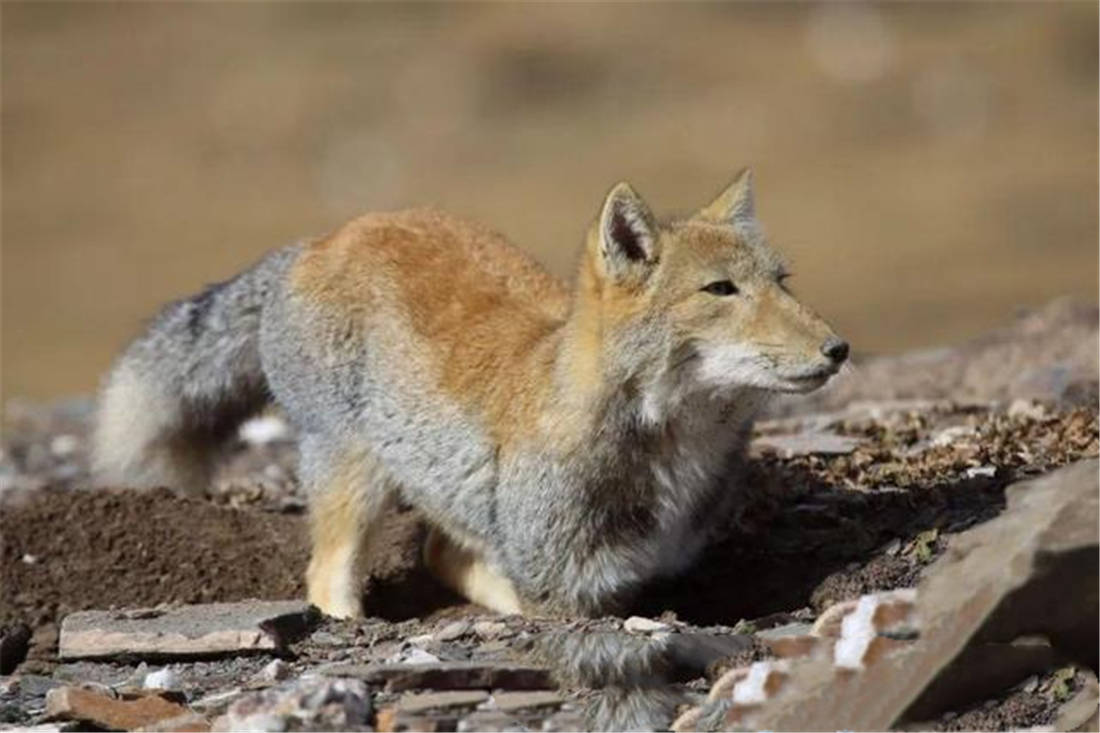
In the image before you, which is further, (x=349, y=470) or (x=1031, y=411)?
(x=1031, y=411)

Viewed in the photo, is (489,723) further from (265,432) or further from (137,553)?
(265,432)

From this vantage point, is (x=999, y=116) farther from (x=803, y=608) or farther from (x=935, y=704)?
(x=935, y=704)

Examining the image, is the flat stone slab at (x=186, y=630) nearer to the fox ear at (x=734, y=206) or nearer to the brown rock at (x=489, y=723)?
the brown rock at (x=489, y=723)

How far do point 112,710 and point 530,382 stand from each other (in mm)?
2651

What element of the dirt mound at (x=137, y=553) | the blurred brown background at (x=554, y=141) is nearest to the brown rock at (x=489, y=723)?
the dirt mound at (x=137, y=553)

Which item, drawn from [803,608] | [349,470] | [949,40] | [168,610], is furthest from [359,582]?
[949,40]

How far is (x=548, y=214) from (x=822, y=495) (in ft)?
64.2

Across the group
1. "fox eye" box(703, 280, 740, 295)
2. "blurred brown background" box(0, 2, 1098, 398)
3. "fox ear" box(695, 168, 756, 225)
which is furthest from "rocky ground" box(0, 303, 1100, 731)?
"blurred brown background" box(0, 2, 1098, 398)

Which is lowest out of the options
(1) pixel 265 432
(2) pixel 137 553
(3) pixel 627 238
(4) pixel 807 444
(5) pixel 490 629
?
(5) pixel 490 629

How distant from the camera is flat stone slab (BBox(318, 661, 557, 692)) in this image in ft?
30.1

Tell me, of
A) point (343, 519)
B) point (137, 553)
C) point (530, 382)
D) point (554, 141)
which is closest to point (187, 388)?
point (137, 553)

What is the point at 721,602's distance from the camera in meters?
11.7

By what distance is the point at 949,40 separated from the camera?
3750 cm

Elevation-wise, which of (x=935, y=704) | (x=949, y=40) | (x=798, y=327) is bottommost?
(x=935, y=704)
